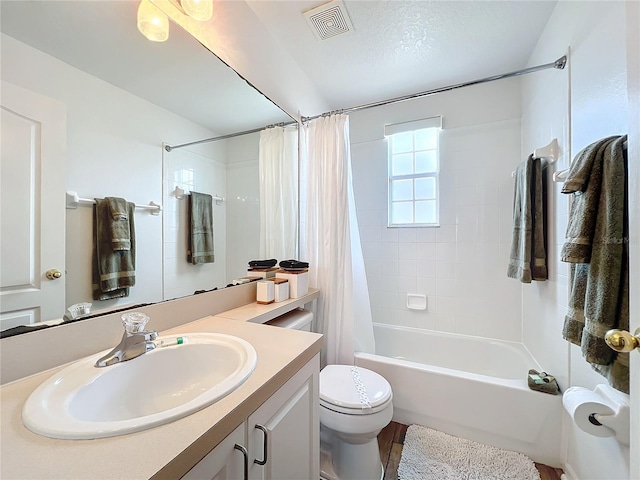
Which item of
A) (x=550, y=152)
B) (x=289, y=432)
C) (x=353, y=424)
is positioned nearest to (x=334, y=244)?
(x=353, y=424)

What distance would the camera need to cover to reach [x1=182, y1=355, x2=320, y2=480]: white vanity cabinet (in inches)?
20.9

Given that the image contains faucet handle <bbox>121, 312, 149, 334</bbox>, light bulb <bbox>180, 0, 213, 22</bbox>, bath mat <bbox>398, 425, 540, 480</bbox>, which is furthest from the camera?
bath mat <bbox>398, 425, 540, 480</bbox>

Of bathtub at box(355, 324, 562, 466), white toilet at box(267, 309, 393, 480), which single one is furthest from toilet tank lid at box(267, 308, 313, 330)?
bathtub at box(355, 324, 562, 466)

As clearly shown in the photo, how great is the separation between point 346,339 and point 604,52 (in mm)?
1896

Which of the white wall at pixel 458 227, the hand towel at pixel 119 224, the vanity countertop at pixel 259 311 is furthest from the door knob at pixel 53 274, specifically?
the white wall at pixel 458 227

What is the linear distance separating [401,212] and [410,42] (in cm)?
131

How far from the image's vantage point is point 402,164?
2.45m

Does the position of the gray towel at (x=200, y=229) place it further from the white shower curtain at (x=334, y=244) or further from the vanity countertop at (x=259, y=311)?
the white shower curtain at (x=334, y=244)

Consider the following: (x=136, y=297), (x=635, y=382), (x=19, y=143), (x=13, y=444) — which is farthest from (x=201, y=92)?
(x=635, y=382)

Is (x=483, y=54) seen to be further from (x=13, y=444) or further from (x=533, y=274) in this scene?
(x=13, y=444)

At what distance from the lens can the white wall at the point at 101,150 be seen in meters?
0.72

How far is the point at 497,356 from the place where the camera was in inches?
80.0

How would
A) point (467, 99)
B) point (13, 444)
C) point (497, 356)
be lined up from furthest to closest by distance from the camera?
point (467, 99) < point (497, 356) < point (13, 444)

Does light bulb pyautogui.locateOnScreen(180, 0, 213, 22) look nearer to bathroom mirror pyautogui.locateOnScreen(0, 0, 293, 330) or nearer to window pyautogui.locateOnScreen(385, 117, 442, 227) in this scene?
bathroom mirror pyautogui.locateOnScreen(0, 0, 293, 330)
